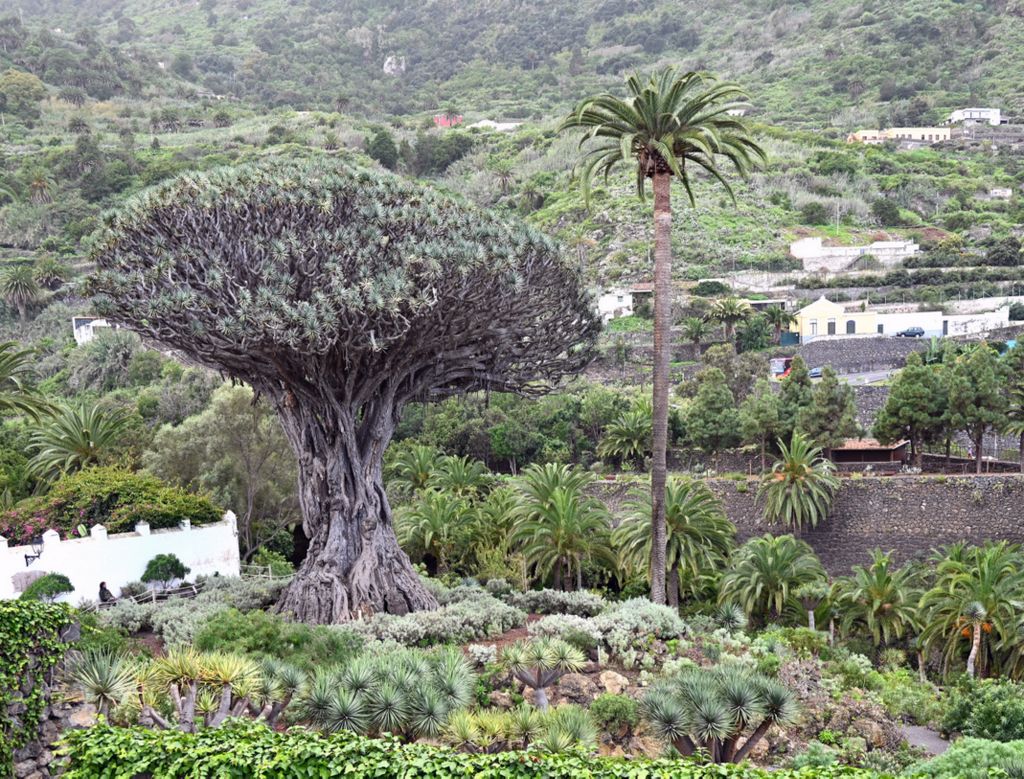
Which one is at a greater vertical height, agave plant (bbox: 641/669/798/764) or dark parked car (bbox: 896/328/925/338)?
dark parked car (bbox: 896/328/925/338)

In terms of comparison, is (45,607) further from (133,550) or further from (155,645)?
(133,550)

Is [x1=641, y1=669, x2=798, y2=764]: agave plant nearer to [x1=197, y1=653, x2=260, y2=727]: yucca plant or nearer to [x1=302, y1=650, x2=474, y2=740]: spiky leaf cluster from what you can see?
[x1=302, y1=650, x2=474, y2=740]: spiky leaf cluster

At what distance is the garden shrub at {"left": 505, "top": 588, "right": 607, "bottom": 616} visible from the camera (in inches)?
719

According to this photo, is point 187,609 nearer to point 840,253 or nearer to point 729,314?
point 729,314

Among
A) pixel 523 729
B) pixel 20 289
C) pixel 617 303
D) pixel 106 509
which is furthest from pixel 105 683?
pixel 20 289

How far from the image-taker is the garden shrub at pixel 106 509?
23125mm

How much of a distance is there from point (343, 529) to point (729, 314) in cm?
3930

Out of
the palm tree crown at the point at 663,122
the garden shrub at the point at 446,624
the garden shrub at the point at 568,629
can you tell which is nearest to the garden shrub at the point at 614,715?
the garden shrub at the point at 568,629

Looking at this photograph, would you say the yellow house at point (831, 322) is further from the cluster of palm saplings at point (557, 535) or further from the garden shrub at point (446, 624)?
the garden shrub at point (446, 624)

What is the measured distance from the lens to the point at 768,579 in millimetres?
25734

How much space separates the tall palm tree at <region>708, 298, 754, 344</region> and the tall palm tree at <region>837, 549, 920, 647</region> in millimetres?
29271

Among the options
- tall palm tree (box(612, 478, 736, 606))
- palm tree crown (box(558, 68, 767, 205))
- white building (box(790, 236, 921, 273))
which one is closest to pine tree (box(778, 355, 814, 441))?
tall palm tree (box(612, 478, 736, 606))

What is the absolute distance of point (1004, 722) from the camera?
51.6 ft

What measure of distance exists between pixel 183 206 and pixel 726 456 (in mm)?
26813
